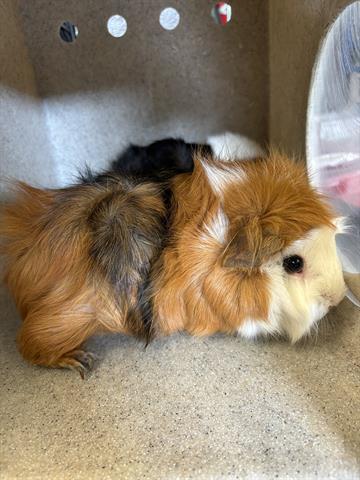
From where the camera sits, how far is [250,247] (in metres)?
1.03

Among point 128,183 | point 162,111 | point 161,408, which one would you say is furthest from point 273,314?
point 162,111

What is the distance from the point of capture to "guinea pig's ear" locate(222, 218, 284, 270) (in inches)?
40.6

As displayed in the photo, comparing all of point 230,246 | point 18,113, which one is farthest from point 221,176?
point 18,113

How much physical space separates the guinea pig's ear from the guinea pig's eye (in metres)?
0.07

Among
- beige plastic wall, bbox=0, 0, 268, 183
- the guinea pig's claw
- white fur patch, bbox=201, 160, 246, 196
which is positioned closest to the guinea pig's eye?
white fur patch, bbox=201, 160, 246, 196

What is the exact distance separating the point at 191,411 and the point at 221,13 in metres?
1.52

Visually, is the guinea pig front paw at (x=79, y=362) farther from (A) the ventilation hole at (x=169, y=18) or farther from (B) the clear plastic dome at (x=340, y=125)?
(A) the ventilation hole at (x=169, y=18)

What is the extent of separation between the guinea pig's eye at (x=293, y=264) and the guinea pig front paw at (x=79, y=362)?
532 millimetres

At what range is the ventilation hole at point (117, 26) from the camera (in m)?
1.90

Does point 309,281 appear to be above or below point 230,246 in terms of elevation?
below

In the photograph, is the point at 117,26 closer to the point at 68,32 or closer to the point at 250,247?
the point at 68,32

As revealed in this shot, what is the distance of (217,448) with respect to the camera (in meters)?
0.95

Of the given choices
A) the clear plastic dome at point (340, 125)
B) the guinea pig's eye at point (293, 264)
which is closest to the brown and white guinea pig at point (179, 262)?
the guinea pig's eye at point (293, 264)

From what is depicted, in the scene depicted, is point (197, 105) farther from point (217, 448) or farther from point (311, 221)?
point (217, 448)
